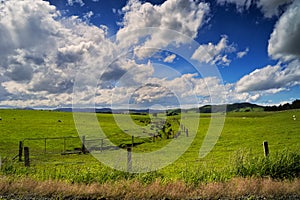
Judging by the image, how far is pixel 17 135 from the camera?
163 ft

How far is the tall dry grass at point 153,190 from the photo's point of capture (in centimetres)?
973

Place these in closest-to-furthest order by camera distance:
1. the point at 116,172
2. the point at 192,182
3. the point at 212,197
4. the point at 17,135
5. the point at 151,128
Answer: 1. the point at 212,197
2. the point at 192,182
3. the point at 116,172
4. the point at 17,135
5. the point at 151,128

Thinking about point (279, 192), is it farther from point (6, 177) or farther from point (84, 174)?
point (6, 177)

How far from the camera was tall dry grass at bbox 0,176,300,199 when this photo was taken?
973 centimetres

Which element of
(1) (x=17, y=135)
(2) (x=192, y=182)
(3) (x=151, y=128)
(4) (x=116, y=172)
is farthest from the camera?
(3) (x=151, y=128)

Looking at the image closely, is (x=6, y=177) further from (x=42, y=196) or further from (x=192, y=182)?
(x=192, y=182)

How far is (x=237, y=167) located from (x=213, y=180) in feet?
5.44

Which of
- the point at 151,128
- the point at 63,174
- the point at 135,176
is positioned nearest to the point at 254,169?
the point at 135,176

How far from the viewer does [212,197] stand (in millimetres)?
9672

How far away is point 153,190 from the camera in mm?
9891

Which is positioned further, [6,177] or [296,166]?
[296,166]

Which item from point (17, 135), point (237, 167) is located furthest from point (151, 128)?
point (237, 167)

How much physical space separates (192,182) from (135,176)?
2229mm

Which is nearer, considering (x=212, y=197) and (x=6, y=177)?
(x=212, y=197)
